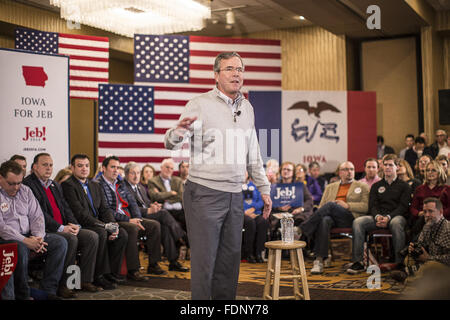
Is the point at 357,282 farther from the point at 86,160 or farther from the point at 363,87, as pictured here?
the point at 363,87

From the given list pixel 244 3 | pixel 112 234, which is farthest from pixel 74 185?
pixel 244 3

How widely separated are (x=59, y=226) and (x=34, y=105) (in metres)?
1.72

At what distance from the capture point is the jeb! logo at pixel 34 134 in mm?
5516

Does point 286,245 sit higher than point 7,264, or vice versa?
point 286,245

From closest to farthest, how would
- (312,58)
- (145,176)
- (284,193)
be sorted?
(284,193), (145,176), (312,58)

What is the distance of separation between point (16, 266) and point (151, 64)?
4.98 metres

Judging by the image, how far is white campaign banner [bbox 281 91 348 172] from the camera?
9.09 meters

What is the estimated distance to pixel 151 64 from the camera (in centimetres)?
825

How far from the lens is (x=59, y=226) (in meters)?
4.60

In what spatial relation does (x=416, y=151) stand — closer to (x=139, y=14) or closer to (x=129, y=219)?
(x=139, y=14)

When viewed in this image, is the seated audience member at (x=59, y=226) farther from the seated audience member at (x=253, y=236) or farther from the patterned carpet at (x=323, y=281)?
the seated audience member at (x=253, y=236)

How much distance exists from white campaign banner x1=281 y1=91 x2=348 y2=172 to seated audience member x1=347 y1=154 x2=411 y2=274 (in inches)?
130

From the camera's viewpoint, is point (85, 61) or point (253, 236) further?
point (85, 61)

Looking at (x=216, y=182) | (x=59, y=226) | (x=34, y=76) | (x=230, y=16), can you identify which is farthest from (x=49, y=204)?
(x=230, y=16)
